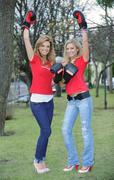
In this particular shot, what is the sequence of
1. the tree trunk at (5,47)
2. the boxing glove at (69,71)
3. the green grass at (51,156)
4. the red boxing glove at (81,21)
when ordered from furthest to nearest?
the tree trunk at (5,47) → the red boxing glove at (81,21) → the green grass at (51,156) → the boxing glove at (69,71)

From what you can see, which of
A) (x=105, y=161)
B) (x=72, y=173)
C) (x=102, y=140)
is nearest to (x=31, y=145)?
(x=102, y=140)

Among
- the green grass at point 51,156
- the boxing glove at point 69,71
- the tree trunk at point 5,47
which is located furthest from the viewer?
the tree trunk at point 5,47

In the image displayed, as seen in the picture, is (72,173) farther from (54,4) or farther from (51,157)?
(54,4)

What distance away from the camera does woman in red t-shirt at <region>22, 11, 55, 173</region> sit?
7702 mm

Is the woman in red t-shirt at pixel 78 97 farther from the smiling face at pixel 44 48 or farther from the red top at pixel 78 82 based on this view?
the smiling face at pixel 44 48

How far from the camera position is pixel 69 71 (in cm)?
749

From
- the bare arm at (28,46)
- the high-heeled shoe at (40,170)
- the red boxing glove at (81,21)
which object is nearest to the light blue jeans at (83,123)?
the high-heeled shoe at (40,170)

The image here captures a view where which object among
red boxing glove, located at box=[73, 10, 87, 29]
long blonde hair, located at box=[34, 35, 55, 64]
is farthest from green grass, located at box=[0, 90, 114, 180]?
red boxing glove, located at box=[73, 10, 87, 29]

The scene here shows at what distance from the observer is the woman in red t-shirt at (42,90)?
7.70 m

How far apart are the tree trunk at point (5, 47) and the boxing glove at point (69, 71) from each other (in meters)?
4.53

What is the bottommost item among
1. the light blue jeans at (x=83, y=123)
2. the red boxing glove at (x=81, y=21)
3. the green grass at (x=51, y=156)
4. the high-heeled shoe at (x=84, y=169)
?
the green grass at (x=51, y=156)

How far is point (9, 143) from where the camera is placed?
11289mm

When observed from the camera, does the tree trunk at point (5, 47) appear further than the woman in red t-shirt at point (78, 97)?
Yes

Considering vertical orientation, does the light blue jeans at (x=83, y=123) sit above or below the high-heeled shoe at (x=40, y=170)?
above
